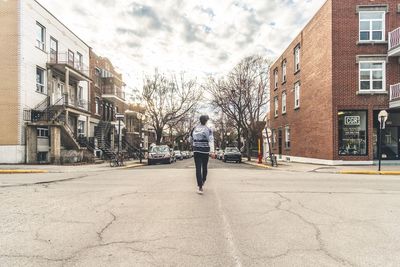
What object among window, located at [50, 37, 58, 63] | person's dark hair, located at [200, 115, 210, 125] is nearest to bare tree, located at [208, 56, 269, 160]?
window, located at [50, 37, 58, 63]

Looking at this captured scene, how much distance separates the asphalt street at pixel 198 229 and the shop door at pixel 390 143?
1803 cm

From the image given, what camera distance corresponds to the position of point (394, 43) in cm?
2195

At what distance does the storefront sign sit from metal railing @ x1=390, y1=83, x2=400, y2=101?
8.06 ft

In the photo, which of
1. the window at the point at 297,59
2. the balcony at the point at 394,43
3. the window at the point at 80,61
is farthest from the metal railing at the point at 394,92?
the window at the point at 80,61

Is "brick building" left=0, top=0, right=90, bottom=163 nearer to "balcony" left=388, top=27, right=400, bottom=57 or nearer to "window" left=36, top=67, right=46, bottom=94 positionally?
"window" left=36, top=67, right=46, bottom=94

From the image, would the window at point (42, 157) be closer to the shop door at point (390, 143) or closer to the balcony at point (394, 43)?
the shop door at point (390, 143)

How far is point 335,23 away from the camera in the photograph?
22.5 meters

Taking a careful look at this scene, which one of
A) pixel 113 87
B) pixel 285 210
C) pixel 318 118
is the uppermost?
pixel 113 87

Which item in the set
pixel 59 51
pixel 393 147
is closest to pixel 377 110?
pixel 393 147

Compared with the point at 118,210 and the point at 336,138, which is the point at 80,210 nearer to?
the point at 118,210

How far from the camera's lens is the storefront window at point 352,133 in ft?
73.7

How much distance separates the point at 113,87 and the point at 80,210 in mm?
35651

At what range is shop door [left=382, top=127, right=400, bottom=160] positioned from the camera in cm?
2391

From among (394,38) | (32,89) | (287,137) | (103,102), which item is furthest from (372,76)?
(103,102)
